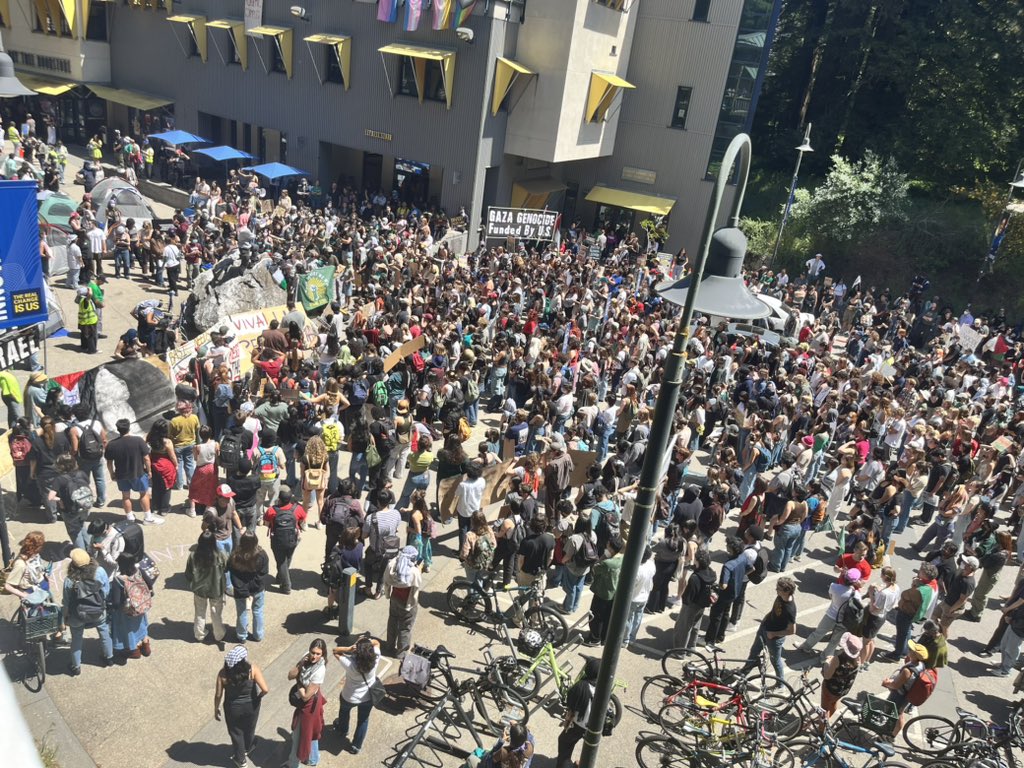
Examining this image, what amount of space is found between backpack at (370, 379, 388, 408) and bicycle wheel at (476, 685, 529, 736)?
226 inches

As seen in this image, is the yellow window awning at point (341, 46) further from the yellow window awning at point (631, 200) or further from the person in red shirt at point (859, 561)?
the person in red shirt at point (859, 561)

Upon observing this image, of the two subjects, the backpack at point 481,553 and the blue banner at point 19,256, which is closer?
the blue banner at point 19,256

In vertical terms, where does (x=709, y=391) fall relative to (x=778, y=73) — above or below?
below

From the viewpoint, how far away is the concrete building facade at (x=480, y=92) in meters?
29.2

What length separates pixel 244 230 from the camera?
22.5 m

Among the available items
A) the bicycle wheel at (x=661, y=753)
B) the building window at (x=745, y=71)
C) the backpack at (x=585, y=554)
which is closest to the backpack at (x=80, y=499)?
the backpack at (x=585, y=554)

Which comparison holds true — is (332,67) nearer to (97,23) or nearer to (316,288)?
(316,288)

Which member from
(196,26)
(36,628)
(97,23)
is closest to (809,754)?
(36,628)

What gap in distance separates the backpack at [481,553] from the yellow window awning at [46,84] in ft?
130

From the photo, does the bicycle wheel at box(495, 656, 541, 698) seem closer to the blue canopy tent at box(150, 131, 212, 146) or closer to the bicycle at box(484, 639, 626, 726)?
the bicycle at box(484, 639, 626, 726)

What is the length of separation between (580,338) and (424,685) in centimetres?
1061

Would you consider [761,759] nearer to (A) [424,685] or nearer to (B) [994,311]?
(A) [424,685]

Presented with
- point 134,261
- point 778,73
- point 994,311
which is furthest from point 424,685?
point 778,73

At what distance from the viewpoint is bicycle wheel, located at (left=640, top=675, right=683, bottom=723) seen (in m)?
8.59
